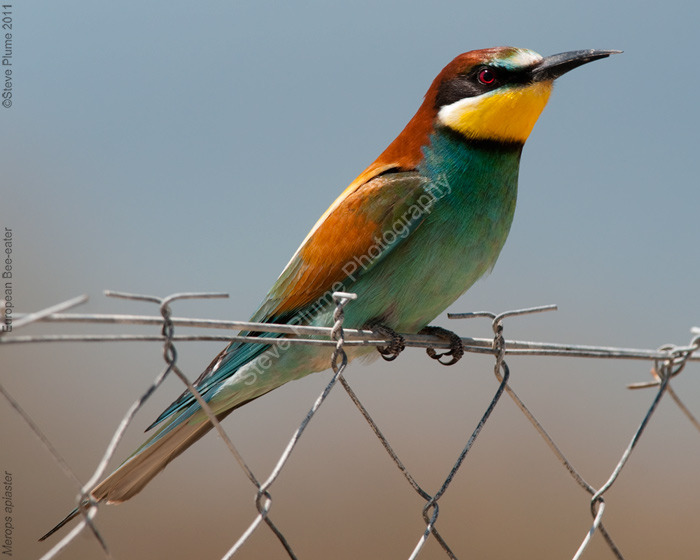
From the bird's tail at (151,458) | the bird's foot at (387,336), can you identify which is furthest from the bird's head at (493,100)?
the bird's tail at (151,458)

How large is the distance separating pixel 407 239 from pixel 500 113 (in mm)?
496

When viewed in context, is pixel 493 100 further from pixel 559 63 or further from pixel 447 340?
pixel 447 340

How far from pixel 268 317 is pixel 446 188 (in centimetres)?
59

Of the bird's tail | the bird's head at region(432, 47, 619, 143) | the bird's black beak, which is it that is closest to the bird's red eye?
the bird's head at region(432, 47, 619, 143)

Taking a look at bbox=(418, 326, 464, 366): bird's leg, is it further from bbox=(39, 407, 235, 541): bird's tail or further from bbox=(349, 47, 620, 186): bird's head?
bbox=(39, 407, 235, 541): bird's tail

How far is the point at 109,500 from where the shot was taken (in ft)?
5.24

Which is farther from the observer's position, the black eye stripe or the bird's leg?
the black eye stripe

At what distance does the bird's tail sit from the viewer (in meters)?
1.60

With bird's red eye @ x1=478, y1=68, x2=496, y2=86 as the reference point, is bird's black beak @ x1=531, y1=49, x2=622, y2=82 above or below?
below

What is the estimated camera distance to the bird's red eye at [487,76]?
2.13m

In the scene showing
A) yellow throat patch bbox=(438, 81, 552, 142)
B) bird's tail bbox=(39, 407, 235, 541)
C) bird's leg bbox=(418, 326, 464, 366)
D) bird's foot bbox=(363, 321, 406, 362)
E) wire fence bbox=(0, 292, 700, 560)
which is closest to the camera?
wire fence bbox=(0, 292, 700, 560)

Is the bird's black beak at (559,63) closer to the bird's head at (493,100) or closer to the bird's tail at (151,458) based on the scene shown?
the bird's head at (493,100)

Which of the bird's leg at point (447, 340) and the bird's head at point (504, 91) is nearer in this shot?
the bird's leg at point (447, 340)

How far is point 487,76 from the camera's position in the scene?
2.14 metres
